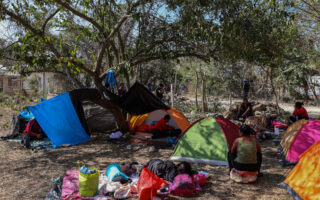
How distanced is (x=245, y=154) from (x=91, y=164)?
9.88ft

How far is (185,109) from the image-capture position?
13281 millimetres

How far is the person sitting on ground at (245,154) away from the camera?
13.6 ft

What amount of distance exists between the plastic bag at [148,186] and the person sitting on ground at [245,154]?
1.36 m

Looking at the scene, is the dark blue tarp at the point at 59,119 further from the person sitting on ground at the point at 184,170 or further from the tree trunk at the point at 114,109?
the person sitting on ground at the point at 184,170

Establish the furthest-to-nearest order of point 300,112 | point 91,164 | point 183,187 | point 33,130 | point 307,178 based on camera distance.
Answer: point 300,112, point 33,130, point 91,164, point 183,187, point 307,178

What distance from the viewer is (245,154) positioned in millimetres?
4148

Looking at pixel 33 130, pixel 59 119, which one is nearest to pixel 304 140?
pixel 59 119

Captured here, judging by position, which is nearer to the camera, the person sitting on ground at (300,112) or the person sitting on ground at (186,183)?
the person sitting on ground at (186,183)

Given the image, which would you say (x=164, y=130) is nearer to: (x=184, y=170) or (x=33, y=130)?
(x=184, y=170)

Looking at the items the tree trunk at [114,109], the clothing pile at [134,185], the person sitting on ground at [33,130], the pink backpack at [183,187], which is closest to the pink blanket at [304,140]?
the clothing pile at [134,185]

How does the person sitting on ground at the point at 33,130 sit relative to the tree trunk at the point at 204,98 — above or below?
below

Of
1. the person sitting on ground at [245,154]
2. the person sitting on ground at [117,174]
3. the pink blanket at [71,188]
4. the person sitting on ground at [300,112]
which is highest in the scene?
the person sitting on ground at [300,112]

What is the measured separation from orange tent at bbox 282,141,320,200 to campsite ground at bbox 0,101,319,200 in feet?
0.60

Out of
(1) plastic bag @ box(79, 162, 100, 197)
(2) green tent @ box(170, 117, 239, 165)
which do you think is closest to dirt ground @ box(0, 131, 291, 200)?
(2) green tent @ box(170, 117, 239, 165)
